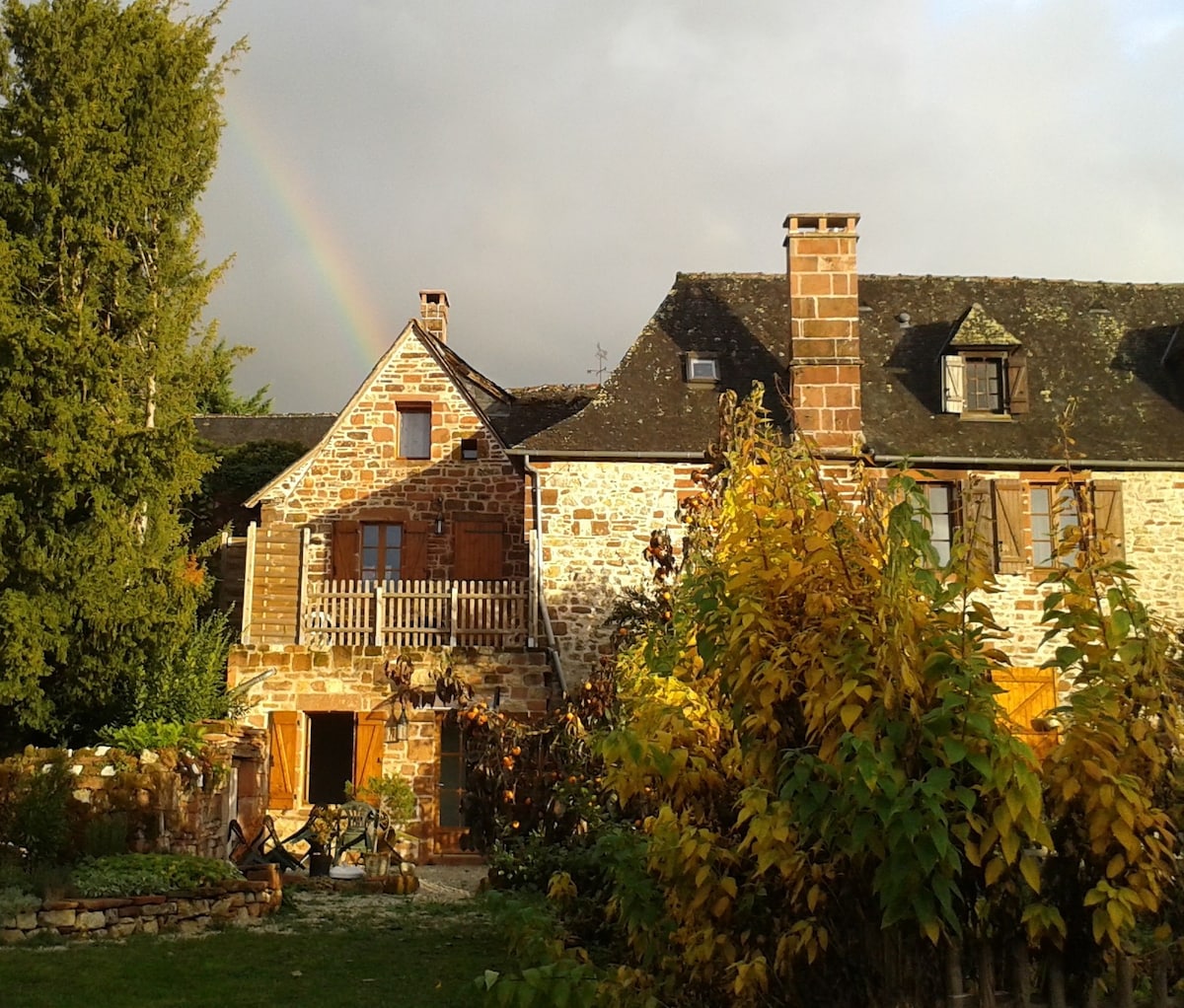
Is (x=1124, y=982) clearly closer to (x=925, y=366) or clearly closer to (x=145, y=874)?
(x=145, y=874)

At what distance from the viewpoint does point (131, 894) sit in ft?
31.3

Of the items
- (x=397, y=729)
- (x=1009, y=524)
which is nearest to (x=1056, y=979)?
(x=397, y=729)

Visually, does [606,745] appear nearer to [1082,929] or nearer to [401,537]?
[1082,929]

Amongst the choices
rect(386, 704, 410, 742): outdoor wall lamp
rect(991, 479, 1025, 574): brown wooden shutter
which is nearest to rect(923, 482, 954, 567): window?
rect(991, 479, 1025, 574): brown wooden shutter

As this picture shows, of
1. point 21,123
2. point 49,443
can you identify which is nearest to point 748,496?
point 49,443

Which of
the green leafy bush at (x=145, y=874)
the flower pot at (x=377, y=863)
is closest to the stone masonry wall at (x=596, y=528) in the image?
the flower pot at (x=377, y=863)

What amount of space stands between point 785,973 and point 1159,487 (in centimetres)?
1411

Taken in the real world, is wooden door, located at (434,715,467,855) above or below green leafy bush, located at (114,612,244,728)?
below

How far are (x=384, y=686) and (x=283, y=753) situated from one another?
150 cm

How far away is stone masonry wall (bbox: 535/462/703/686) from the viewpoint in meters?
15.9

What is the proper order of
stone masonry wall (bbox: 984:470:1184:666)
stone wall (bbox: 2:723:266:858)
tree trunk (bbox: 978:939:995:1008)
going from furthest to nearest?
1. stone masonry wall (bbox: 984:470:1184:666)
2. stone wall (bbox: 2:723:266:858)
3. tree trunk (bbox: 978:939:995:1008)

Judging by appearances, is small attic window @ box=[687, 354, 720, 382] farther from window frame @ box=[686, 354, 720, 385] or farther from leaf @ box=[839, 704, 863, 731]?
leaf @ box=[839, 704, 863, 731]

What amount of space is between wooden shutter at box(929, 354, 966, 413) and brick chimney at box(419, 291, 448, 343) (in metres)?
9.04

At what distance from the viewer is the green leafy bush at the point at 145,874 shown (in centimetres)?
952
